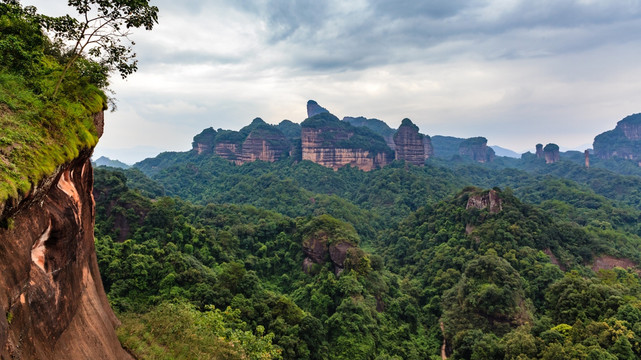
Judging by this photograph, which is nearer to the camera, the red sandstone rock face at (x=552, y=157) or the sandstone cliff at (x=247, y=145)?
the sandstone cliff at (x=247, y=145)

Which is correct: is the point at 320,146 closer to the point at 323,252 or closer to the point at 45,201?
the point at 323,252

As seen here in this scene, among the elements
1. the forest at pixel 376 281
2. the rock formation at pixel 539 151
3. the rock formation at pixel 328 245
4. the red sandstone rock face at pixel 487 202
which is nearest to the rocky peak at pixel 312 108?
the rock formation at pixel 539 151

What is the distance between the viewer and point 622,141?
499ft

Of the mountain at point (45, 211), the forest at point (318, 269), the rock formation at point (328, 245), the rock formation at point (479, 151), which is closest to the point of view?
the mountain at point (45, 211)

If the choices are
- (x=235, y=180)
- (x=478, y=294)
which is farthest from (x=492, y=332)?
(x=235, y=180)

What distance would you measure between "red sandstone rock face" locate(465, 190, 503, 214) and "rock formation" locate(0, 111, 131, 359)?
146 feet

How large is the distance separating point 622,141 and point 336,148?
13886cm

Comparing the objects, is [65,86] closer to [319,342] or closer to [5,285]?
[5,285]

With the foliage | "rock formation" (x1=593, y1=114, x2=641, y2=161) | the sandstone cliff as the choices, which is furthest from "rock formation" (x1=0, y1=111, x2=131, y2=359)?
"rock formation" (x1=593, y1=114, x2=641, y2=161)

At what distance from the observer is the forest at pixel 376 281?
20.3m

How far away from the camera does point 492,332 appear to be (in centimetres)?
2734

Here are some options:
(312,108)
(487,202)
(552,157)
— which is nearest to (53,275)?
(487,202)

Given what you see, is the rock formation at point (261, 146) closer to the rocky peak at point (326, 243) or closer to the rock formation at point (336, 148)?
the rock formation at point (336, 148)

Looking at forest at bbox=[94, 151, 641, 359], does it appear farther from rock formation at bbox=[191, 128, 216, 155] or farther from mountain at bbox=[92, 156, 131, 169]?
mountain at bbox=[92, 156, 131, 169]
